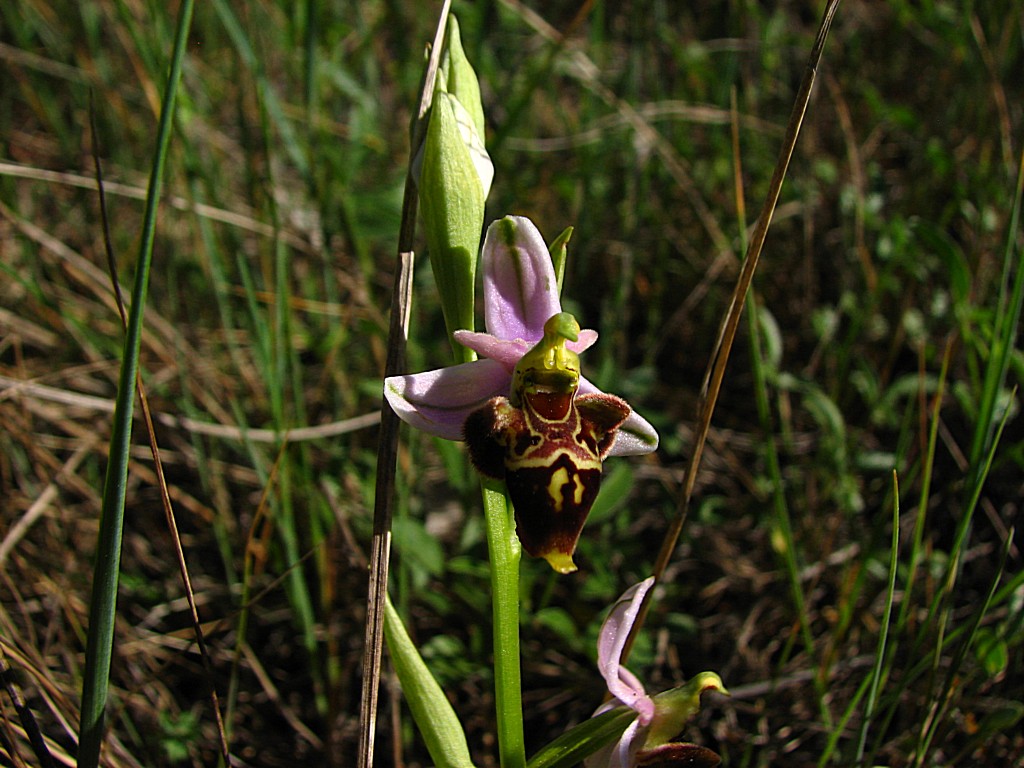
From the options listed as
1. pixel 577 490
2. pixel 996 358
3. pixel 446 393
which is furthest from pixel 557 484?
pixel 996 358

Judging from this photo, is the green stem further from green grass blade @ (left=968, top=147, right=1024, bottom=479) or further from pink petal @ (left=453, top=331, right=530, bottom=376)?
green grass blade @ (left=968, top=147, right=1024, bottom=479)

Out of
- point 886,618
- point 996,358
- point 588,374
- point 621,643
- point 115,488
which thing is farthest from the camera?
point 588,374

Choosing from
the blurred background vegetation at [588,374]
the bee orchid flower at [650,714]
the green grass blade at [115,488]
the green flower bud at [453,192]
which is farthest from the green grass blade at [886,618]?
the green grass blade at [115,488]

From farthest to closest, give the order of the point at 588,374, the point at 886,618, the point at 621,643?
1. the point at 588,374
2. the point at 621,643
3. the point at 886,618

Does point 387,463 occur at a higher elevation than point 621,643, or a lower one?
higher

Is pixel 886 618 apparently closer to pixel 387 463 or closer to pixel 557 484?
pixel 557 484

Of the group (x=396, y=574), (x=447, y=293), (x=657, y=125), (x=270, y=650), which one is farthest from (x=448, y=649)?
(x=657, y=125)

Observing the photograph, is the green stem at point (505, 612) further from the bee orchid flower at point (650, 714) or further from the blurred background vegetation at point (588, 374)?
the blurred background vegetation at point (588, 374)
